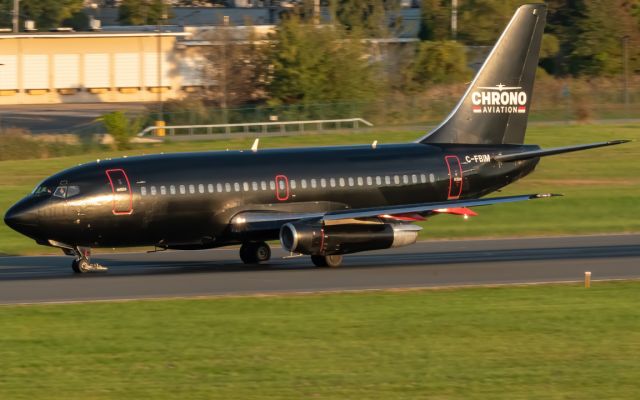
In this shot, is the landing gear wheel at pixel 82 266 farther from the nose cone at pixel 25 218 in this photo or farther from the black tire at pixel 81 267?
the nose cone at pixel 25 218

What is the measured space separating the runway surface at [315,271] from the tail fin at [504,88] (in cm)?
381

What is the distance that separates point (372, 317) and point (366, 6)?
107 metres

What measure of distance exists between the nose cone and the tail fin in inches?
531

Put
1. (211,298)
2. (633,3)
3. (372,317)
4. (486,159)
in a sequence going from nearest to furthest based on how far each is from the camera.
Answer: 1. (372,317)
2. (211,298)
3. (486,159)
4. (633,3)

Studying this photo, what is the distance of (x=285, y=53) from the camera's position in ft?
319

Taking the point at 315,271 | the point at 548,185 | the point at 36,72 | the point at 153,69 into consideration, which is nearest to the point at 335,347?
the point at 315,271

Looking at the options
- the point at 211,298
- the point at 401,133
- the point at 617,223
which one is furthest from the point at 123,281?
the point at 401,133

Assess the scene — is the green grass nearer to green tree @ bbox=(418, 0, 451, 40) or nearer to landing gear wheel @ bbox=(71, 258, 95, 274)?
landing gear wheel @ bbox=(71, 258, 95, 274)

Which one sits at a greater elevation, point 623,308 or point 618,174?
point 623,308

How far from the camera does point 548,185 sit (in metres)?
60.2

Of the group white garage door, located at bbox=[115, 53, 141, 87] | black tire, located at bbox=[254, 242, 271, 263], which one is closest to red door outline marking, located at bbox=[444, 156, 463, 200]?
black tire, located at bbox=[254, 242, 271, 263]

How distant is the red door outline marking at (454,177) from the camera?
3825cm

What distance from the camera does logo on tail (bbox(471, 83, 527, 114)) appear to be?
133 ft

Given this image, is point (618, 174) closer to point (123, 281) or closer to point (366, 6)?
point (123, 281)
